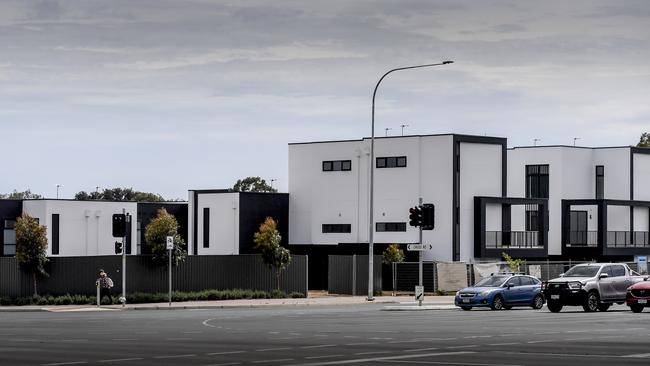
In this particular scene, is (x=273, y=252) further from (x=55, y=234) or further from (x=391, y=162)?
(x=55, y=234)

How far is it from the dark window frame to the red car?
1246 inches

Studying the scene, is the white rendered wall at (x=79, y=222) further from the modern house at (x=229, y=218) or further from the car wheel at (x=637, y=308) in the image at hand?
the car wheel at (x=637, y=308)

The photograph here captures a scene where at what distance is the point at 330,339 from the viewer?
1133 inches

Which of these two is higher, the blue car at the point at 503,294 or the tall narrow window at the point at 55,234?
the tall narrow window at the point at 55,234

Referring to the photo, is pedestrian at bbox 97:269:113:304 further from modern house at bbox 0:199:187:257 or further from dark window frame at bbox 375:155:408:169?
modern house at bbox 0:199:187:257

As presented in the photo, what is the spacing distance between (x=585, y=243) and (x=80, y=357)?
6241cm

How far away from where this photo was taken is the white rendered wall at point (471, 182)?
72.8 meters

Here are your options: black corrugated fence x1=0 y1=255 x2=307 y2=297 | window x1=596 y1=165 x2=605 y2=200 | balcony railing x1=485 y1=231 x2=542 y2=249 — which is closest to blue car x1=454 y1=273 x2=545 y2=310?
black corrugated fence x1=0 y1=255 x2=307 y2=297

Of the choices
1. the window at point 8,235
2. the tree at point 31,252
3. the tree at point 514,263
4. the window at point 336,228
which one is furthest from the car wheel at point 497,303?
the window at point 8,235

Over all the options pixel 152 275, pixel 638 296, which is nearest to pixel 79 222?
pixel 152 275

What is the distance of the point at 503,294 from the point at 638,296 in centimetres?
692

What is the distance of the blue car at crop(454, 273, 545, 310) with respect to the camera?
160ft

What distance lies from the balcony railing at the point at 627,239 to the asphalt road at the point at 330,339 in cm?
3924

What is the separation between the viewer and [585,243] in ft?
270
